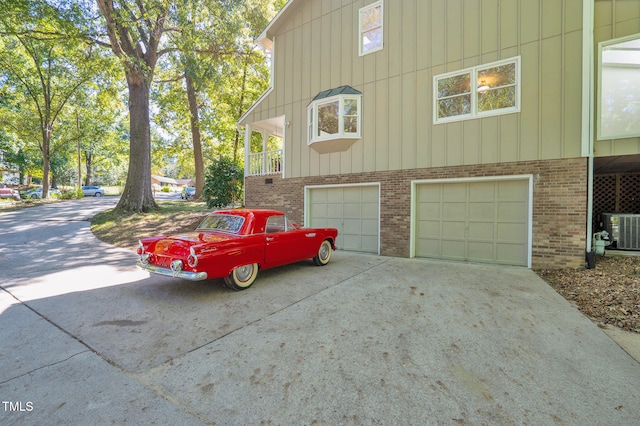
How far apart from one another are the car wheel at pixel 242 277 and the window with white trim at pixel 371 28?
7.62 metres

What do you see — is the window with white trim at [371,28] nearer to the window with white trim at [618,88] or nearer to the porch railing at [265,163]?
the porch railing at [265,163]

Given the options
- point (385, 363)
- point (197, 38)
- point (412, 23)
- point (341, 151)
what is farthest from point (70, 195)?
point (385, 363)

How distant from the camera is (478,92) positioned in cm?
733

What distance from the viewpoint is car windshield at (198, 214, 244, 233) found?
5.17 metres

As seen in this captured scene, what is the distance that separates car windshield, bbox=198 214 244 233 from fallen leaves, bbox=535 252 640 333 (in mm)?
5516

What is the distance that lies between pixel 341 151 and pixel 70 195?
2845 centimetres

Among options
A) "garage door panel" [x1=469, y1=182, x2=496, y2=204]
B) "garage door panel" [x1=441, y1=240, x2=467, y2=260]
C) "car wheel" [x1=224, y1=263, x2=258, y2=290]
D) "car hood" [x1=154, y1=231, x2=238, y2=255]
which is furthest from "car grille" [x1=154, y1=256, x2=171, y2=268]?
"garage door panel" [x1=469, y1=182, x2=496, y2=204]

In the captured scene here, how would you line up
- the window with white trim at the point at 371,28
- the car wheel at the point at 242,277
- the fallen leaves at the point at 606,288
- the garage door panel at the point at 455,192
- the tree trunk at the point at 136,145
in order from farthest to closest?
1. the tree trunk at the point at 136,145
2. the window with white trim at the point at 371,28
3. the garage door panel at the point at 455,192
4. the car wheel at the point at 242,277
5. the fallen leaves at the point at 606,288

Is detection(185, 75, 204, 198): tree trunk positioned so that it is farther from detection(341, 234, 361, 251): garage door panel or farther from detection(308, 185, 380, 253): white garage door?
detection(341, 234, 361, 251): garage door panel

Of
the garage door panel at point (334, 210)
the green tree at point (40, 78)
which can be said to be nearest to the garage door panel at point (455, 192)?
the garage door panel at point (334, 210)

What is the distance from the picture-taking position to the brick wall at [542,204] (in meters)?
6.20

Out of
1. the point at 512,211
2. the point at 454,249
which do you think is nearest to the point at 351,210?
the point at 454,249

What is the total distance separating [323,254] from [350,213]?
2.79 meters

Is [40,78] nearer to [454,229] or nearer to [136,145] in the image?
[136,145]
